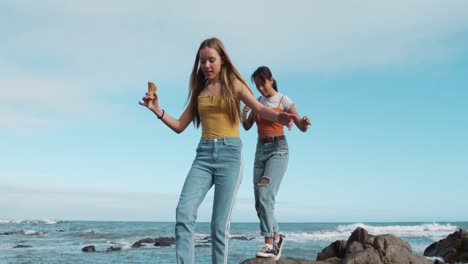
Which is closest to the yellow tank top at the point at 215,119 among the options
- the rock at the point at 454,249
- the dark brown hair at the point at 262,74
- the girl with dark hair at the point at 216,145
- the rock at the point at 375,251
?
the girl with dark hair at the point at 216,145

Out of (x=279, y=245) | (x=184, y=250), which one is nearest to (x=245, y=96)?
(x=184, y=250)

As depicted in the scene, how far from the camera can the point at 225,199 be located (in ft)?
15.3

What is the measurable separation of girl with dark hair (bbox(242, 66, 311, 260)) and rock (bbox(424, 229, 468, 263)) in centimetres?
1022

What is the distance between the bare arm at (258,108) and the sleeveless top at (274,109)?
82.7 inches

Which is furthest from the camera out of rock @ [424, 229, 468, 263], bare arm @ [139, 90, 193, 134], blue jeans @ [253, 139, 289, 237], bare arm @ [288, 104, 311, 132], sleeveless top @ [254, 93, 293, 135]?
rock @ [424, 229, 468, 263]

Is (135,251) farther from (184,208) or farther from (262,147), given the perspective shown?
(184,208)

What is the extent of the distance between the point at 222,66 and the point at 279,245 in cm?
312

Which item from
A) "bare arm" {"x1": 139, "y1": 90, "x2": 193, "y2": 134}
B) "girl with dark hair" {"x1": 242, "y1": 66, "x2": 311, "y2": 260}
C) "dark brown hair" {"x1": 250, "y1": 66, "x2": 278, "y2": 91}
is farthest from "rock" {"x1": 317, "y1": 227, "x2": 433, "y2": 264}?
"bare arm" {"x1": 139, "y1": 90, "x2": 193, "y2": 134}

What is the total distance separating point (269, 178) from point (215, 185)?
2.25m

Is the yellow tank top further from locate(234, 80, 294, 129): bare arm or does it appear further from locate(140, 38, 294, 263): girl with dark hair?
locate(234, 80, 294, 129): bare arm

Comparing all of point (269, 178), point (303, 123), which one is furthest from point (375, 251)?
point (303, 123)

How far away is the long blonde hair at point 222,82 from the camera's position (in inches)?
188

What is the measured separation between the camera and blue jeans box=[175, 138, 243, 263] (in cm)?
452

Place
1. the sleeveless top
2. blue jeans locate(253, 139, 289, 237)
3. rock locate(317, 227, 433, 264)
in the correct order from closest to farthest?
blue jeans locate(253, 139, 289, 237) < the sleeveless top < rock locate(317, 227, 433, 264)
